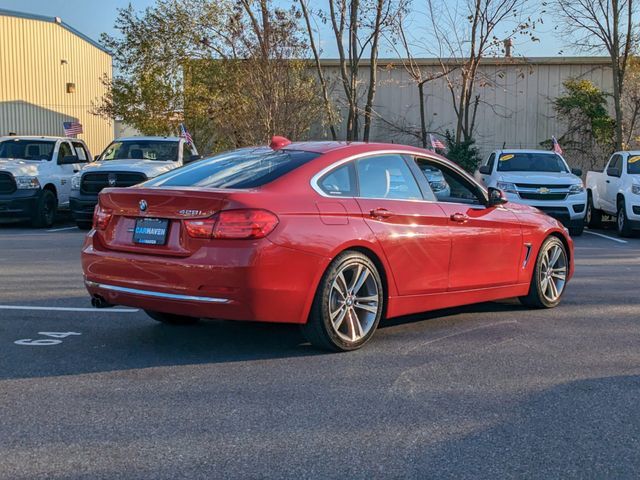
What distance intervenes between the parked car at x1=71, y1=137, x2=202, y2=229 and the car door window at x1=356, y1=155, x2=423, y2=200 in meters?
8.55

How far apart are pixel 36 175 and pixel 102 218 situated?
467 inches

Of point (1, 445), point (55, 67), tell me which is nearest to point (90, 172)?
point (1, 445)

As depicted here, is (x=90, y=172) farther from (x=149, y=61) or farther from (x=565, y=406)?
(x=149, y=61)

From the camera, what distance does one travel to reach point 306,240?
5.82 meters

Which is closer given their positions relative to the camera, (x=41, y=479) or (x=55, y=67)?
(x=41, y=479)

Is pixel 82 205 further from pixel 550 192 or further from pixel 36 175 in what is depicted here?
pixel 550 192

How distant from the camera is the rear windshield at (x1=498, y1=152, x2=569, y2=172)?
58.1 ft

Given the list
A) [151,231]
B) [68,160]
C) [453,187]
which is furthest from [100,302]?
[68,160]

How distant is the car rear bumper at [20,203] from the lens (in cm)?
1686

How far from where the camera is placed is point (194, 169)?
22.3ft

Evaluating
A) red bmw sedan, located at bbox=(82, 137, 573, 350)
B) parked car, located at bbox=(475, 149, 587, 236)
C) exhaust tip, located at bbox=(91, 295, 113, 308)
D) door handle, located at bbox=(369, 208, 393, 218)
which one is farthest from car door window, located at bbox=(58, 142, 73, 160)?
door handle, located at bbox=(369, 208, 393, 218)

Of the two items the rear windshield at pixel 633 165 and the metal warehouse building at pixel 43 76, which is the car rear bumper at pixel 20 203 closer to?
the rear windshield at pixel 633 165

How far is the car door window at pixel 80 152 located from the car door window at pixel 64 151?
0.90 ft

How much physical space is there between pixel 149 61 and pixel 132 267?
25.6 metres
